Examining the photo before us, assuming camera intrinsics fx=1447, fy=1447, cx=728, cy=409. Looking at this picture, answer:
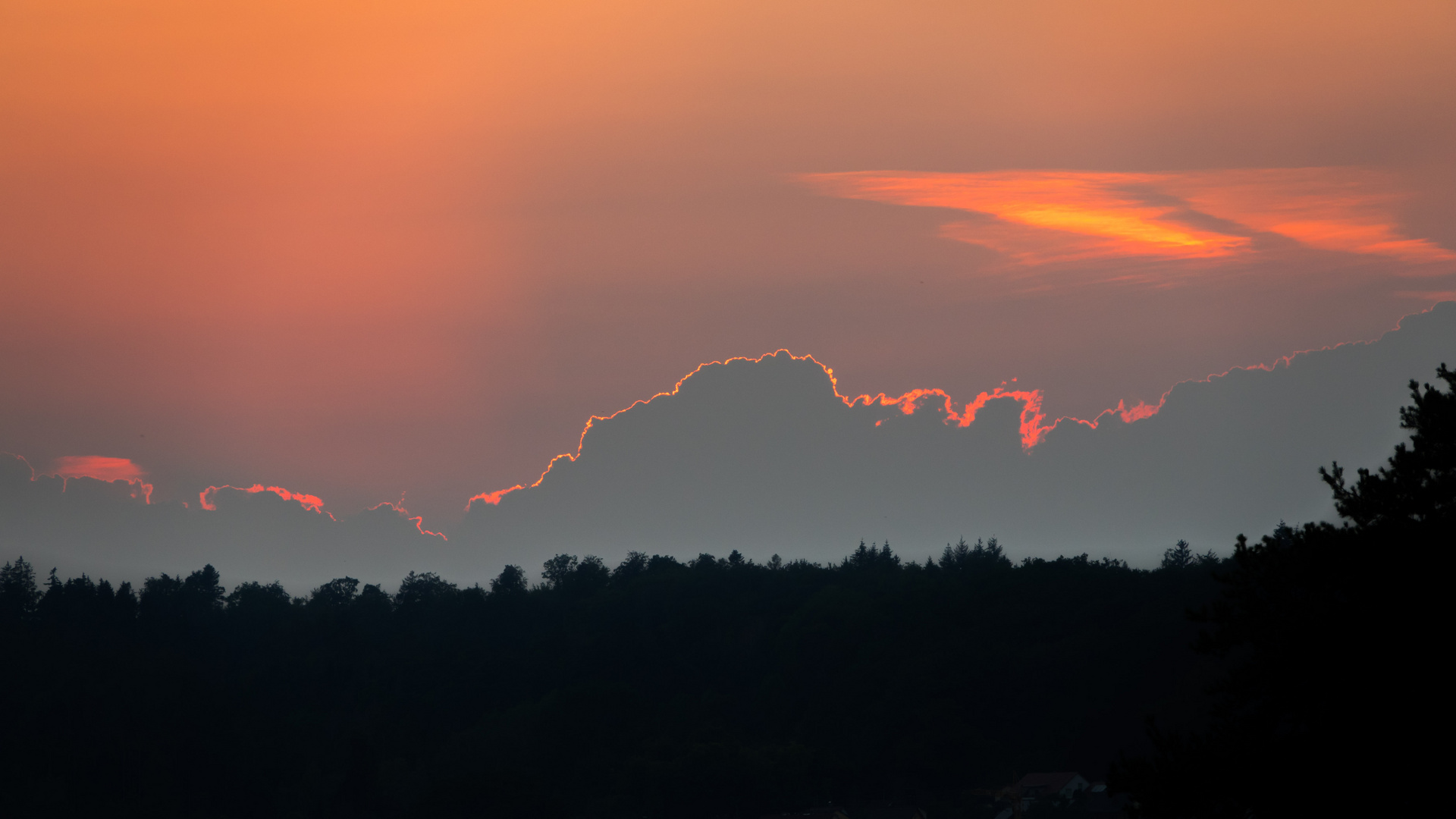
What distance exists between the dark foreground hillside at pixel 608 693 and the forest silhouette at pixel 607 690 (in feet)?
0.97

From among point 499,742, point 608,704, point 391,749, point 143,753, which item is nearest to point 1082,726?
point 608,704

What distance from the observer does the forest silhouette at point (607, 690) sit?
118m

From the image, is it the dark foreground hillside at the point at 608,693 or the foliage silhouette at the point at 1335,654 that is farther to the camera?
the dark foreground hillside at the point at 608,693

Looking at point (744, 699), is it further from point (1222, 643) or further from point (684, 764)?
point (1222, 643)

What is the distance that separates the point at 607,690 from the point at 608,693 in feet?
2.21

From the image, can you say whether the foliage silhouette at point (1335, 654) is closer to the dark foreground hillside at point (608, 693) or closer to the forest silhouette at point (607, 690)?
the forest silhouette at point (607, 690)

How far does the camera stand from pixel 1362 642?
2312 centimetres

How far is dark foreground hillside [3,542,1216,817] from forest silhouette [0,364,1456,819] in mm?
297

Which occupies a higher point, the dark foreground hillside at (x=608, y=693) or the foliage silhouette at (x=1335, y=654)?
the dark foreground hillside at (x=608, y=693)

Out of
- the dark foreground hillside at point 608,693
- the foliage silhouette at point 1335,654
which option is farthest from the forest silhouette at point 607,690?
the foliage silhouette at point 1335,654

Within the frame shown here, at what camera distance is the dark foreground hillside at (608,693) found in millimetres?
118250

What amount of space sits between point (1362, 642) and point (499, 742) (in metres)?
119

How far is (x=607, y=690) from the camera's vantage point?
136875mm

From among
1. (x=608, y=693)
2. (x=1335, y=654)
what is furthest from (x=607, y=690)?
(x=1335, y=654)
